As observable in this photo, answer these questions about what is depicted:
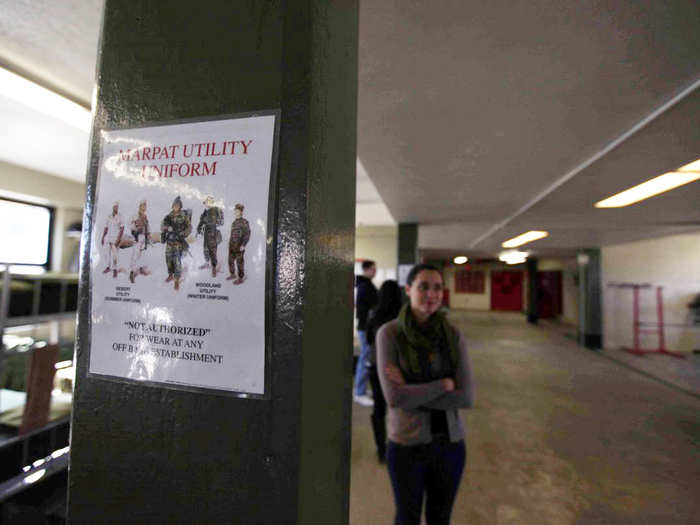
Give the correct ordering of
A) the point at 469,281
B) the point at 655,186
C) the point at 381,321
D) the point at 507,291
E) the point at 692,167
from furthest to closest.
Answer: the point at 469,281
the point at 507,291
the point at 381,321
the point at 655,186
the point at 692,167

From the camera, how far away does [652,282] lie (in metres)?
8.70

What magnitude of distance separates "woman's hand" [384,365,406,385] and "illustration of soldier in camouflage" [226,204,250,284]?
3.68ft

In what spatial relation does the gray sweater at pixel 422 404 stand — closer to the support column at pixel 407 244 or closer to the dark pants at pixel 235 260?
the dark pants at pixel 235 260

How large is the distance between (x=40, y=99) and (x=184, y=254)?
2511 millimetres

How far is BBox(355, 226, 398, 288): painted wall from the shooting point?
29.9 ft

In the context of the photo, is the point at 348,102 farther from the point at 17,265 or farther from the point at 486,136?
the point at 17,265

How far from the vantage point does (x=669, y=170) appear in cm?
274

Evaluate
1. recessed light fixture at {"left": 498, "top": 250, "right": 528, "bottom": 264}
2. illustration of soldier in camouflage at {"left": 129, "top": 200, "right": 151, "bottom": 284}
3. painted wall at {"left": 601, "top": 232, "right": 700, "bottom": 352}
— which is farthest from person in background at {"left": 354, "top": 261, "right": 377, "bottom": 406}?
recessed light fixture at {"left": 498, "top": 250, "right": 528, "bottom": 264}

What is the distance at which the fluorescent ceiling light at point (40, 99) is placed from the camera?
6.67ft

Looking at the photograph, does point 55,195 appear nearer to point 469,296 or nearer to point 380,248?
point 380,248

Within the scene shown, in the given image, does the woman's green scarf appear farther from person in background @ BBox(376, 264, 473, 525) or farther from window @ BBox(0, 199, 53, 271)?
window @ BBox(0, 199, 53, 271)

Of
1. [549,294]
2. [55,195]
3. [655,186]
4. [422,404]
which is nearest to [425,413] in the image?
[422,404]

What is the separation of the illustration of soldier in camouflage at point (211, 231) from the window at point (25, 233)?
16.2ft

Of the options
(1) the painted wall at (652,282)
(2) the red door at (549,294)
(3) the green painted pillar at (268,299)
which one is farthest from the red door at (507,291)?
(3) the green painted pillar at (268,299)
